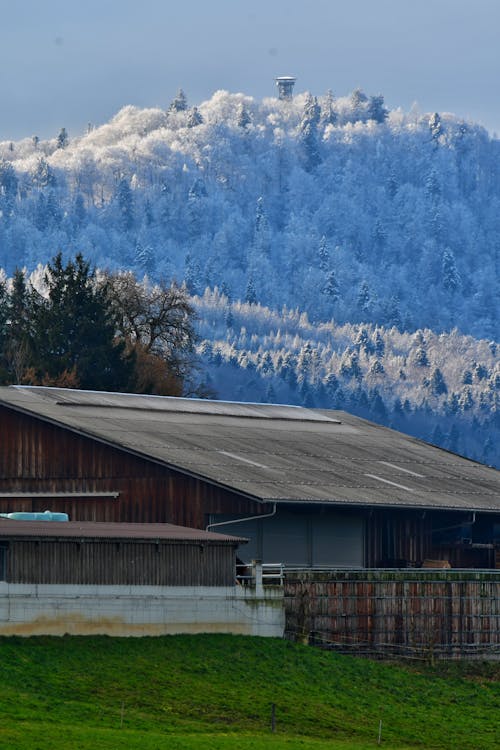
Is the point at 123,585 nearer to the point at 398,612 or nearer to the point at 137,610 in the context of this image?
the point at 137,610

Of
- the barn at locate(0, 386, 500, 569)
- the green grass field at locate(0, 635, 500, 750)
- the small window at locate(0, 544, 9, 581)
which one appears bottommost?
the green grass field at locate(0, 635, 500, 750)

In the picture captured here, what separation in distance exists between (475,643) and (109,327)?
66.3 meters

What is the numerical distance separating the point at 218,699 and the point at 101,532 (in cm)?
1037

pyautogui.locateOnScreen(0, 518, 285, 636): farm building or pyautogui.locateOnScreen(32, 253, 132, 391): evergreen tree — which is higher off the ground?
pyautogui.locateOnScreen(32, 253, 132, 391): evergreen tree

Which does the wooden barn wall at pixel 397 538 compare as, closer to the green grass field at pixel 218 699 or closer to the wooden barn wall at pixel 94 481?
the wooden barn wall at pixel 94 481

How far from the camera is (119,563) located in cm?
6094

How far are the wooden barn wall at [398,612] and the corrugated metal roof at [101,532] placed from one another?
11.6 ft

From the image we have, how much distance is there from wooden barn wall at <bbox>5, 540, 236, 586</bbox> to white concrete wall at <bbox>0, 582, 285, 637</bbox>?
1.34ft

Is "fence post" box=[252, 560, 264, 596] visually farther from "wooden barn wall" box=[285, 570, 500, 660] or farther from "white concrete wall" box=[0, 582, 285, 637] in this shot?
"wooden barn wall" box=[285, 570, 500, 660]

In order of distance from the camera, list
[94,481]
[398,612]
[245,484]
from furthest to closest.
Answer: [94,481] → [245,484] → [398,612]

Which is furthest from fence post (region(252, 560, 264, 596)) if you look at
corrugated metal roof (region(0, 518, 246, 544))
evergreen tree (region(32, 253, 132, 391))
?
evergreen tree (region(32, 253, 132, 391))

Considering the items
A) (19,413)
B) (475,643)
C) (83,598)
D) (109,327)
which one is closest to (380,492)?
(475,643)

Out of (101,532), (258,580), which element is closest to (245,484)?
(258,580)

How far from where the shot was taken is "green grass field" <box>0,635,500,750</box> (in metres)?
47.7
